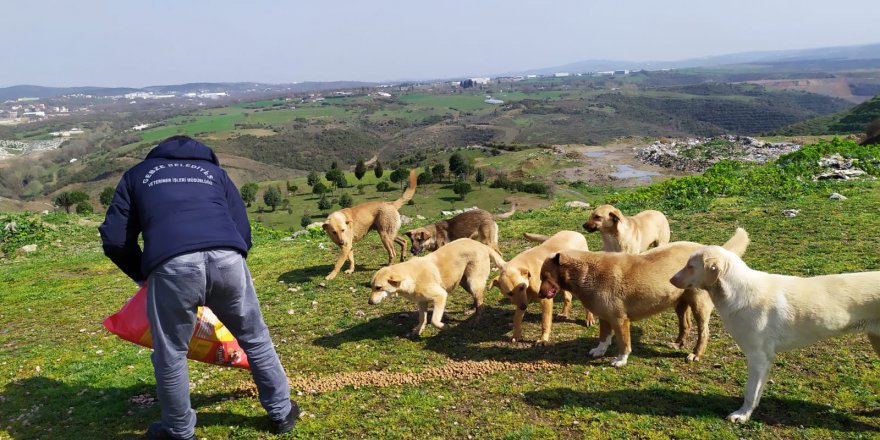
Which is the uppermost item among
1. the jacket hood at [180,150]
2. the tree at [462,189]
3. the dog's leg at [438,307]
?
the jacket hood at [180,150]

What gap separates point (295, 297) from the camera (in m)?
11.3

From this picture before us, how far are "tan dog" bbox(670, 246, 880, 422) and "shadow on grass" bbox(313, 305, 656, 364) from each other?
6.35 feet

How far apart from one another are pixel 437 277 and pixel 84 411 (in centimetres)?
545

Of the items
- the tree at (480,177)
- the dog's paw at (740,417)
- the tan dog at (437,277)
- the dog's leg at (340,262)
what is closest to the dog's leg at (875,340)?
the dog's paw at (740,417)

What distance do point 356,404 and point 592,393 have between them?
3085 mm

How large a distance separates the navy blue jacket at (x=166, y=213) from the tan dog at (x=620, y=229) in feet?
23.6

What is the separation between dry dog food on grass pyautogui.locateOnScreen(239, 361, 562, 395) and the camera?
6805 millimetres

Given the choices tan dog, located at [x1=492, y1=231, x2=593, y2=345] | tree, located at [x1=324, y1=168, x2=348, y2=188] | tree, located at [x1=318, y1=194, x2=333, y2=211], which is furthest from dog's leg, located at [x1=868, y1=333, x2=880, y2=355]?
tree, located at [x1=324, y1=168, x2=348, y2=188]

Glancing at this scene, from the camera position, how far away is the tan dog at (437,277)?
8.23 m

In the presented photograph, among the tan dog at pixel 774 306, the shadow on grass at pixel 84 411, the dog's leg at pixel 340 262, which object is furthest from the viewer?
the dog's leg at pixel 340 262

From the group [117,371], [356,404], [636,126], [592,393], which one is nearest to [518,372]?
[592,393]

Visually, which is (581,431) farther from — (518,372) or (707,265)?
(707,265)

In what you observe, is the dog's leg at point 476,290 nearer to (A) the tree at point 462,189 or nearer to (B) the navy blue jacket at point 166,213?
(B) the navy blue jacket at point 166,213

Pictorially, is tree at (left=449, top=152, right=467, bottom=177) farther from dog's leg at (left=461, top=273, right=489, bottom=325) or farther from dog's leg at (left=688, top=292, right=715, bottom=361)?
dog's leg at (left=688, top=292, right=715, bottom=361)
